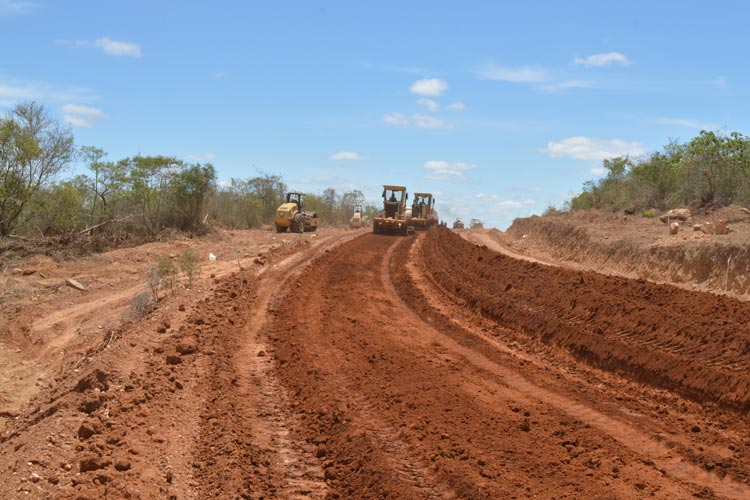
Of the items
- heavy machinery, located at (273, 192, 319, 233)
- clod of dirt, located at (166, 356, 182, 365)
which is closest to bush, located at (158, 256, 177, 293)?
clod of dirt, located at (166, 356, 182, 365)

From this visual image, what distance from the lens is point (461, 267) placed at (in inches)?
824

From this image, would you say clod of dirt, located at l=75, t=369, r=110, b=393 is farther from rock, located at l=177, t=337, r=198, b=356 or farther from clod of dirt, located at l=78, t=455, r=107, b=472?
clod of dirt, located at l=78, t=455, r=107, b=472

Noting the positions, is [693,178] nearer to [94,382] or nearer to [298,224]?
[298,224]

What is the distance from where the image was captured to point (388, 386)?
8727mm

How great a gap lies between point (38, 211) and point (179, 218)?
26.5 ft

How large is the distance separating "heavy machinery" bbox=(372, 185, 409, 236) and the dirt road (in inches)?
892

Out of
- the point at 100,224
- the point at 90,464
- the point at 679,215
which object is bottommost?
the point at 90,464

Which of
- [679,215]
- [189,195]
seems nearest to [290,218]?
[189,195]

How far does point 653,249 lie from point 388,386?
1328 centimetres

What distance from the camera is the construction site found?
6.10 meters

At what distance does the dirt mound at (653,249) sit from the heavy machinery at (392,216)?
6.65 m

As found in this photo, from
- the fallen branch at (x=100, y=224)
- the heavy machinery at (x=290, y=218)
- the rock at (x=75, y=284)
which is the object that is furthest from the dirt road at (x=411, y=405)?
the heavy machinery at (x=290, y=218)

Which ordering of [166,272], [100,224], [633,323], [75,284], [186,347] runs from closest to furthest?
[186,347] → [633,323] → [166,272] → [75,284] → [100,224]

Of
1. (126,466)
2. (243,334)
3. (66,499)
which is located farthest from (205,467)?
(243,334)
